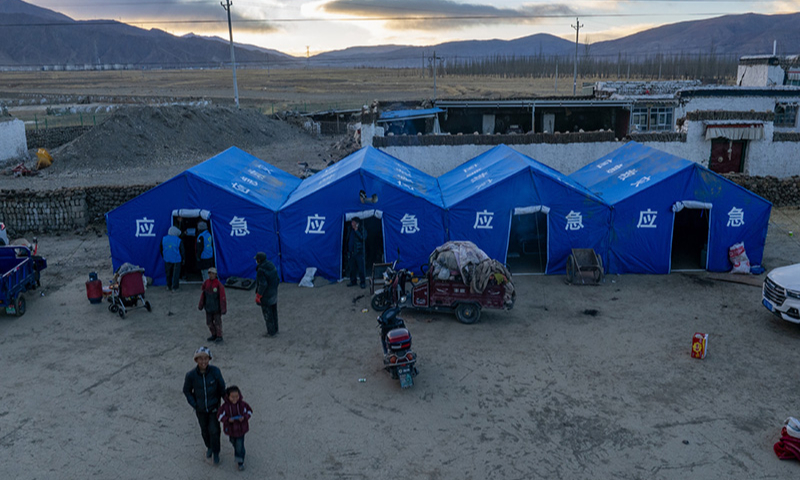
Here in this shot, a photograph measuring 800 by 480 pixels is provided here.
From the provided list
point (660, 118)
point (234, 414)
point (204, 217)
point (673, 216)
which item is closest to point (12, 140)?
point (204, 217)

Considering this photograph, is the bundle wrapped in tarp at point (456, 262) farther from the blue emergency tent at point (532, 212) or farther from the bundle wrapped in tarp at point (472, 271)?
the blue emergency tent at point (532, 212)

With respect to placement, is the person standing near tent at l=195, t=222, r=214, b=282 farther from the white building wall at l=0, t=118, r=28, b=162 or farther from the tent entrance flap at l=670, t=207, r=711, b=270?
the white building wall at l=0, t=118, r=28, b=162

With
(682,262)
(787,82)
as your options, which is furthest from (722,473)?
(787,82)

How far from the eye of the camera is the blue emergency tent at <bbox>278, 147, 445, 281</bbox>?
46.0ft

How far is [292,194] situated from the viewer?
1543cm

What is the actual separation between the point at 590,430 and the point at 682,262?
8555 mm

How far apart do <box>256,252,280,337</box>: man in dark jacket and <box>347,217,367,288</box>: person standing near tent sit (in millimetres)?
2879

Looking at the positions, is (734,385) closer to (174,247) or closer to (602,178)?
(602,178)

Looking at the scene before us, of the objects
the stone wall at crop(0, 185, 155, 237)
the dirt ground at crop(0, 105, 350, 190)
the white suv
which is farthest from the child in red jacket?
the dirt ground at crop(0, 105, 350, 190)

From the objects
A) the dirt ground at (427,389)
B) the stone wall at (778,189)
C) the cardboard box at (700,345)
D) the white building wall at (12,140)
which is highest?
the white building wall at (12,140)

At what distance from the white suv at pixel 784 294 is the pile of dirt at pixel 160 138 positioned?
28191 mm

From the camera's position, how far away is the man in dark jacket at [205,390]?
6949mm

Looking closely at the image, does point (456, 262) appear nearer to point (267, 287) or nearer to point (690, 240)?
point (267, 287)

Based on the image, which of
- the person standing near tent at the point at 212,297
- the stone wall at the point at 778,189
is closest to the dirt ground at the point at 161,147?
the person standing near tent at the point at 212,297
